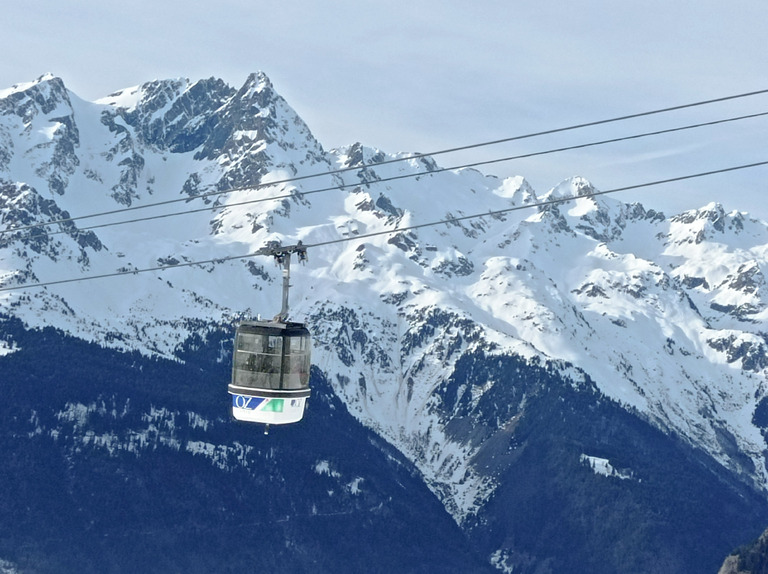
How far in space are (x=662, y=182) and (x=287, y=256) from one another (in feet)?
62.3

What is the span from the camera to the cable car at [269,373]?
80.0 metres

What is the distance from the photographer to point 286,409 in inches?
3157

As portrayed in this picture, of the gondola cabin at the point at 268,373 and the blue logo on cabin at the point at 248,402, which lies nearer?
the gondola cabin at the point at 268,373

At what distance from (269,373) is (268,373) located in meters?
0.06

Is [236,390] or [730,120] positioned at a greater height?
[730,120]

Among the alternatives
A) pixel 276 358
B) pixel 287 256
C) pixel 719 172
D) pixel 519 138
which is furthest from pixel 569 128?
pixel 276 358

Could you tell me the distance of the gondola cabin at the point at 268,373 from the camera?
80.0 meters

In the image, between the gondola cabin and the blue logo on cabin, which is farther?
the blue logo on cabin

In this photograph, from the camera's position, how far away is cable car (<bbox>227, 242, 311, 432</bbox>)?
80.0 metres

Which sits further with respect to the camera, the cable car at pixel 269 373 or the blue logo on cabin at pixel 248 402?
the blue logo on cabin at pixel 248 402

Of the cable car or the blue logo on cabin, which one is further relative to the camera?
the blue logo on cabin

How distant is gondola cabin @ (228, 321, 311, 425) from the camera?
3150 inches

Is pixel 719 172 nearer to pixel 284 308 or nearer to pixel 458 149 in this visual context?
pixel 458 149

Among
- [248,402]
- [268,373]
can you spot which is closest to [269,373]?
[268,373]
